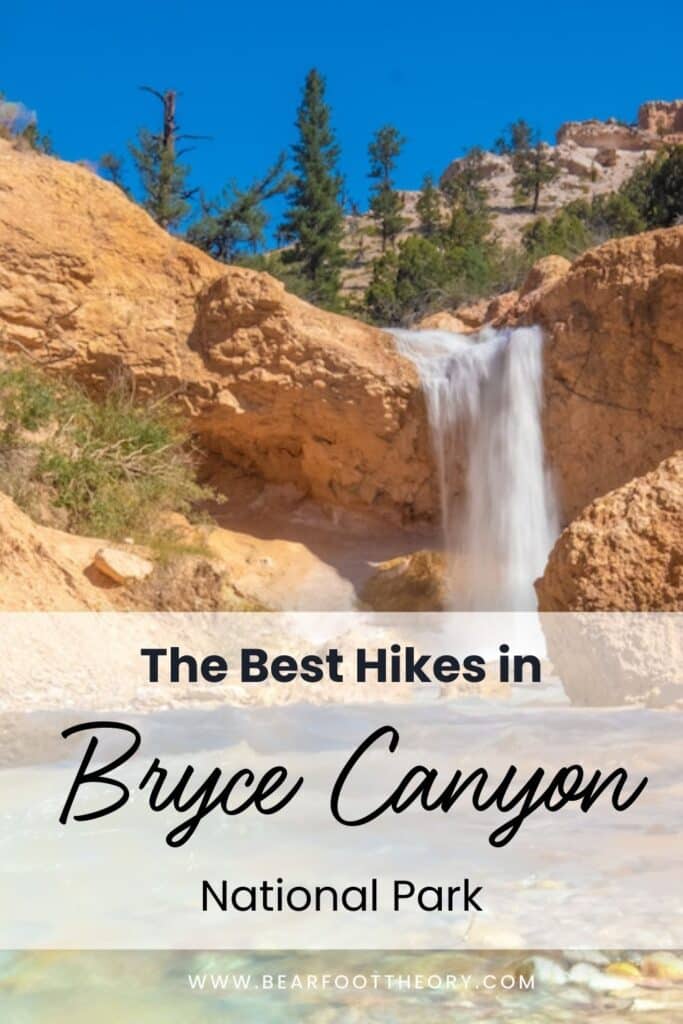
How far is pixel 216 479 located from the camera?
48.8ft

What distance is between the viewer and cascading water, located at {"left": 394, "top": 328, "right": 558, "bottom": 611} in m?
12.8

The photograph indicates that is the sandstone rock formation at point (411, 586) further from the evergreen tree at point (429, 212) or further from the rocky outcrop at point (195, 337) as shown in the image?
the evergreen tree at point (429, 212)

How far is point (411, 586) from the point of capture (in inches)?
499

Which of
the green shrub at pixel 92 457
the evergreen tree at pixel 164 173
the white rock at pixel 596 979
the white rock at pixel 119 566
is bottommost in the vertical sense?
the white rock at pixel 596 979

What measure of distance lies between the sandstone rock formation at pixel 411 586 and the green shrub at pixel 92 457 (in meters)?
2.17

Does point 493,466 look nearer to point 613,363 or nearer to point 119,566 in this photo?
point 613,363

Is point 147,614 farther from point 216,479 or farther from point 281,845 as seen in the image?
point 216,479

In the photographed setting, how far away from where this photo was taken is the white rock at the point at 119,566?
8.73m

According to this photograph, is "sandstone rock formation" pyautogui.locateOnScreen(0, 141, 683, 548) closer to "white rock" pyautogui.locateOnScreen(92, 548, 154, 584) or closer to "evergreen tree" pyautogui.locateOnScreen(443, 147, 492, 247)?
"white rock" pyautogui.locateOnScreen(92, 548, 154, 584)

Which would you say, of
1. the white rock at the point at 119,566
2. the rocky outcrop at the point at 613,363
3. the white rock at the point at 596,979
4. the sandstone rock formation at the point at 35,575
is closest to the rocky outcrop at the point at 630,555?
the white rock at the point at 596,979

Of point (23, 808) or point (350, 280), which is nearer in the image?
point (23, 808)

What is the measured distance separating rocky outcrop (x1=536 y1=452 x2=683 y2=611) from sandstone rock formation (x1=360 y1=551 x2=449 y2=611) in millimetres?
6780

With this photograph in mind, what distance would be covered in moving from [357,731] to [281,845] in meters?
2.50

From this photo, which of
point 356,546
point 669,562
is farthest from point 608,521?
point 356,546
